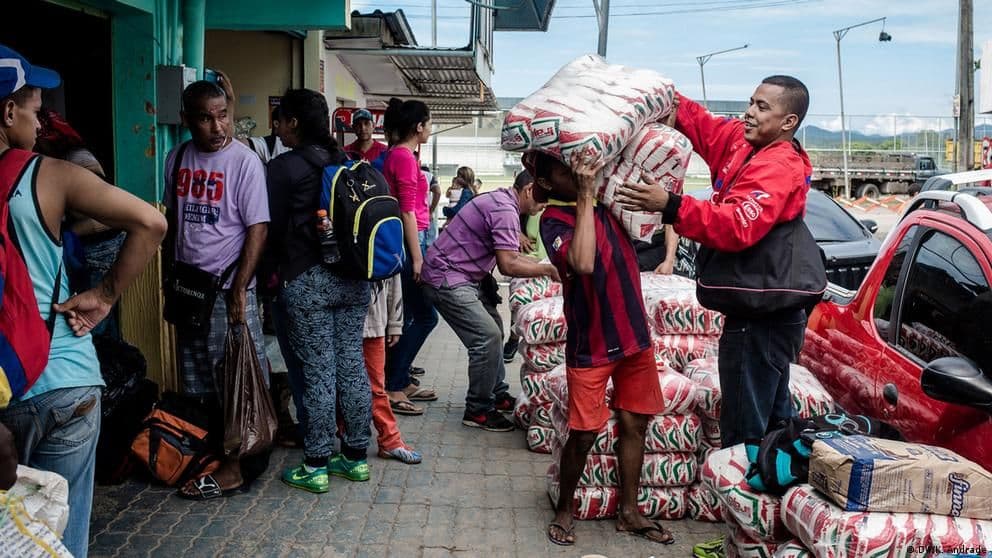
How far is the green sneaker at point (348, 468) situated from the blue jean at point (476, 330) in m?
1.25

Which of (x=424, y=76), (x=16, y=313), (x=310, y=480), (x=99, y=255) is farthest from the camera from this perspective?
(x=424, y=76)

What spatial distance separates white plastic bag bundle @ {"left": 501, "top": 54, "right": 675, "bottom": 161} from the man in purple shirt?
76.0 inches

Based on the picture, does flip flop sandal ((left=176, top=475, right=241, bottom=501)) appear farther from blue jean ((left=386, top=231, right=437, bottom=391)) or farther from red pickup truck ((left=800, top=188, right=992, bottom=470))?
red pickup truck ((left=800, top=188, right=992, bottom=470))

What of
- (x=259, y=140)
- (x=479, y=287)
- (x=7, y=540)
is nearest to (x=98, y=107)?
(x=259, y=140)

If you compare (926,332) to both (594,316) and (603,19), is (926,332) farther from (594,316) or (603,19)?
(603,19)

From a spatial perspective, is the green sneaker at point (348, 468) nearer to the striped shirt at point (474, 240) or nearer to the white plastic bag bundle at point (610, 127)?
the striped shirt at point (474, 240)

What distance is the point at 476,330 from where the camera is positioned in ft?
20.8

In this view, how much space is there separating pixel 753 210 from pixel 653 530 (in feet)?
5.72

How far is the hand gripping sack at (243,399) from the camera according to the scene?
195 inches

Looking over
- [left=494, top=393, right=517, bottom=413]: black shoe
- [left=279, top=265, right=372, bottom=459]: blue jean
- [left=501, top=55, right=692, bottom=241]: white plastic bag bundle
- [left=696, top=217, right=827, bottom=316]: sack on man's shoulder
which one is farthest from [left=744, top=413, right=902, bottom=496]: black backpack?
[left=494, top=393, right=517, bottom=413]: black shoe

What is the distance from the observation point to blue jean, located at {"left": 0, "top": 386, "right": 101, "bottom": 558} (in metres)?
2.79

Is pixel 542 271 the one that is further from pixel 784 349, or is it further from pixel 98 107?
pixel 98 107

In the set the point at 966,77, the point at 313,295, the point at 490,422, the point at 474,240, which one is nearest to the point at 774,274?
the point at 313,295

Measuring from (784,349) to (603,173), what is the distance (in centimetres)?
112
